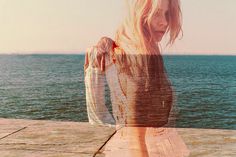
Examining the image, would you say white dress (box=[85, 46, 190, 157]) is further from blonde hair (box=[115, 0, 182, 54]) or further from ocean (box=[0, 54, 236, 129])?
ocean (box=[0, 54, 236, 129])

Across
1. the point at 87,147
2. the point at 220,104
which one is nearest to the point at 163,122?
the point at 87,147

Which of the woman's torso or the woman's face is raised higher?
the woman's face

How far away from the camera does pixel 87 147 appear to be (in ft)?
13.8

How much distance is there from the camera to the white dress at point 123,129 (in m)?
2.27

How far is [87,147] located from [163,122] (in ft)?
6.50

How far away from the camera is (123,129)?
2453 millimetres

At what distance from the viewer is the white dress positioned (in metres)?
2.27

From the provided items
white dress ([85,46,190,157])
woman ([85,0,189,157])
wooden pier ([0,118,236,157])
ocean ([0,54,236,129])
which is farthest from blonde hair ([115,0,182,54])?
ocean ([0,54,236,129])

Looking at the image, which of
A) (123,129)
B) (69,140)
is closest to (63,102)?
(69,140)

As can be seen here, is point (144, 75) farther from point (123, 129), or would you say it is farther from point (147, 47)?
point (123, 129)

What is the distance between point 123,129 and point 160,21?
0.67 meters

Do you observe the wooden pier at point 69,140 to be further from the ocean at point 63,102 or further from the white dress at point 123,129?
the ocean at point 63,102

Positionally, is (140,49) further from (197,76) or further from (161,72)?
(197,76)

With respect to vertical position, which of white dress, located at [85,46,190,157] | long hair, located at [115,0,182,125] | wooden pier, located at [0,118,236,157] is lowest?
wooden pier, located at [0,118,236,157]
